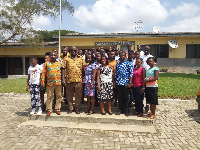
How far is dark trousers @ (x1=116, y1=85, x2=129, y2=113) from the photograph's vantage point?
5367 millimetres

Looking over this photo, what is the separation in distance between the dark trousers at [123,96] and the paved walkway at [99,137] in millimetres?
983

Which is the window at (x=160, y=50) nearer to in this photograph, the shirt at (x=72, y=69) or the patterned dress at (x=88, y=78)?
the patterned dress at (x=88, y=78)

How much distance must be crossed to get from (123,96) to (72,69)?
1.61 metres

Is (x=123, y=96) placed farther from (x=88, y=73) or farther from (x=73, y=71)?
(x=73, y=71)

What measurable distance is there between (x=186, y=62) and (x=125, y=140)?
51.2 ft

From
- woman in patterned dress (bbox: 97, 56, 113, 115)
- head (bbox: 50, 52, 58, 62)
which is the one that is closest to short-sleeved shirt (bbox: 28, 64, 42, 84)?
head (bbox: 50, 52, 58, 62)

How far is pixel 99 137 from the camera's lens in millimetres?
4438

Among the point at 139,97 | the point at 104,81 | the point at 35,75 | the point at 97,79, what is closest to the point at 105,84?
the point at 104,81

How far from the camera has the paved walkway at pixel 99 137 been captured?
3.98 metres

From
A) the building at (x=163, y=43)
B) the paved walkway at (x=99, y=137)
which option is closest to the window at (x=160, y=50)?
the building at (x=163, y=43)

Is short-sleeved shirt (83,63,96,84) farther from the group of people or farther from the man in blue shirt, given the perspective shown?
the man in blue shirt

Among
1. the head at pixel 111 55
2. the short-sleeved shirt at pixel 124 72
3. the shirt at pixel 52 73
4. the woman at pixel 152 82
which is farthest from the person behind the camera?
the head at pixel 111 55

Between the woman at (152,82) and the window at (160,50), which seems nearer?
the woman at (152,82)

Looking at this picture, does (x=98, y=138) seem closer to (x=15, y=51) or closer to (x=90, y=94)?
(x=90, y=94)
